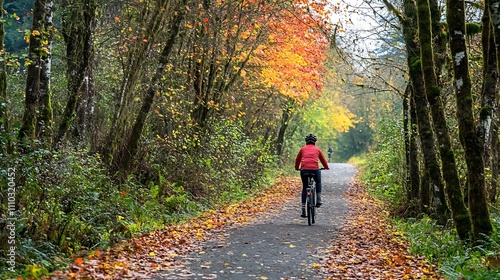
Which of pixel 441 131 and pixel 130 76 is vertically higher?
pixel 130 76

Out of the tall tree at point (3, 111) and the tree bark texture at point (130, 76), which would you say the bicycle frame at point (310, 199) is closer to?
the tree bark texture at point (130, 76)

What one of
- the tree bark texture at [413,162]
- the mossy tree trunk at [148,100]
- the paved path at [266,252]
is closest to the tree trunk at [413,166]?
A: the tree bark texture at [413,162]

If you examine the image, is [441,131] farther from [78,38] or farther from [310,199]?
[78,38]

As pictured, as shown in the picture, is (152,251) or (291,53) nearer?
(152,251)

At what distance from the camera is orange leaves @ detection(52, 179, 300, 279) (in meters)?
7.68

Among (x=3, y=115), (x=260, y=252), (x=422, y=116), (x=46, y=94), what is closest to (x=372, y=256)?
(x=260, y=252)

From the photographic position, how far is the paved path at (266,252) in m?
8.22

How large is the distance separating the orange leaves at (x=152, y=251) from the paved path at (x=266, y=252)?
331mm

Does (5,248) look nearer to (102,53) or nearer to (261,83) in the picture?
(102,53)

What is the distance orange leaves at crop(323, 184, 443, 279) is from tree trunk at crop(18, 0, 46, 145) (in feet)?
19.8

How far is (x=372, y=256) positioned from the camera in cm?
1007

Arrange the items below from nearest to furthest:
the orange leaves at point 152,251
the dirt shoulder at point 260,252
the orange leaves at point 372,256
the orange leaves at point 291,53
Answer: the orange leaves at point 152,251 → the dirt shoulder at point 260,252 → the orange leaves at point 372,256 → the orange leaves at point 291,53

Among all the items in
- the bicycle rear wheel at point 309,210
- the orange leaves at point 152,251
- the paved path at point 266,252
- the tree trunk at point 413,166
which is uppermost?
the tree trunk at point 413,166

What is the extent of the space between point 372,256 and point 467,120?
9.64ft
